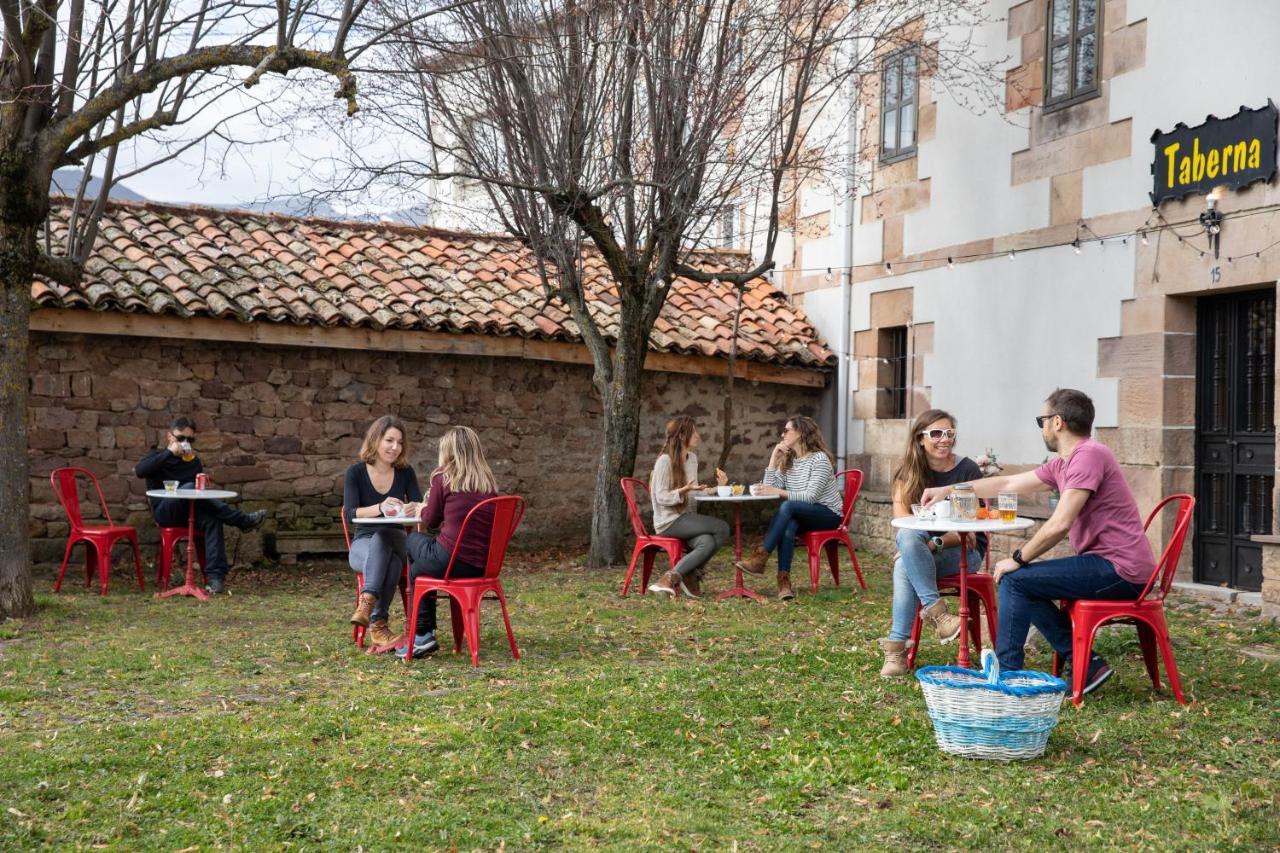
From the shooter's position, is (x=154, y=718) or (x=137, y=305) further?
(x=137, y=305)

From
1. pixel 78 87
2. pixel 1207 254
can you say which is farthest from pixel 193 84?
pixel 1207 254

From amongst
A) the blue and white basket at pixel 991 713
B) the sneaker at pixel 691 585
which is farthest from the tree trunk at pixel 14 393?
the blue and white basket at pixel 991 713

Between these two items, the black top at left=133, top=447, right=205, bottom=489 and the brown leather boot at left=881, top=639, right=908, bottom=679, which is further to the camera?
the black top at left=133, top=447, right=205, bottom=489

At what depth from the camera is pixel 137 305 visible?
31.1ft

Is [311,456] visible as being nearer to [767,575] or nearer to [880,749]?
[767,575]

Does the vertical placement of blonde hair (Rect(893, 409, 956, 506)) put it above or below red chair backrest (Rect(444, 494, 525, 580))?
above

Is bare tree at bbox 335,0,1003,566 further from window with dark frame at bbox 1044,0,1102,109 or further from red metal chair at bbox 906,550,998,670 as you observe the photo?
red metal chair at bbox 906,550,998,670

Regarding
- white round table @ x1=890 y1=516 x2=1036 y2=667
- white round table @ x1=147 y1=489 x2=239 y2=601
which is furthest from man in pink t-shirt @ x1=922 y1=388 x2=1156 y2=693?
white round table @ x1=147 y1=489 x2=239 y2=601

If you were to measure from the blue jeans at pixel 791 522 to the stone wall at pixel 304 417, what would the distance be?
360cm

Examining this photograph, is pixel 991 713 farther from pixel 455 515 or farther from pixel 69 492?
pixel 69 492

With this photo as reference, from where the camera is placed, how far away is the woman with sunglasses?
573cm

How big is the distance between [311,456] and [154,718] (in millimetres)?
5811

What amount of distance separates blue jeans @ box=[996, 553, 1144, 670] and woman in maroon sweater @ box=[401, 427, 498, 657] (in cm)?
250

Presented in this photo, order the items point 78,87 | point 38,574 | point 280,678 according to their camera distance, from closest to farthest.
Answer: point 280,678
point 78,87
point 38,574
